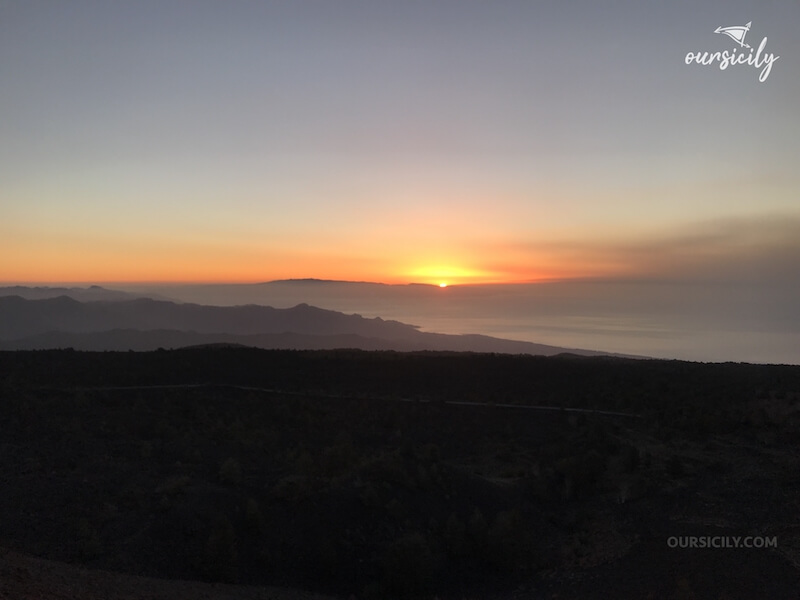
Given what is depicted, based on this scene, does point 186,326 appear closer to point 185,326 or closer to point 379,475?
point 185,326

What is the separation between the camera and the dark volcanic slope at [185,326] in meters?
84.9

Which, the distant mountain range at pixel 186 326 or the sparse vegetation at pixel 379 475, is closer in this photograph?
the sparse vegetation at pixel 379 475

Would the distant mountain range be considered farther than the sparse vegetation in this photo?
Yes

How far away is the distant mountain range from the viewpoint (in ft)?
278

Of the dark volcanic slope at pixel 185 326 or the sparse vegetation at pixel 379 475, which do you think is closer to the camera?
the sparse vegetation at pixel 379 475

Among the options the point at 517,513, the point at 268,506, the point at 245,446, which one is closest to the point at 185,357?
the point at 245,446

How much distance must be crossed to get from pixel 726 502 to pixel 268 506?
27.9 feet

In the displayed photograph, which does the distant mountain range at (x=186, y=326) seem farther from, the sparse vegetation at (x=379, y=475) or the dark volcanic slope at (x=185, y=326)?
the sparse vegetation at (x=379, y=475)

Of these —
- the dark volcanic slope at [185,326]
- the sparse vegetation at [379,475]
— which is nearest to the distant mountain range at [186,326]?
the dark volcanic slope at [185,326]

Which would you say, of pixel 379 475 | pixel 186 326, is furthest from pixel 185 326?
pixel 379 475

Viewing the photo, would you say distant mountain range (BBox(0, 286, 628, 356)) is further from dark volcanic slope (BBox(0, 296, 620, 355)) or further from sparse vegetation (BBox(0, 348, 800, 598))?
sparse vegetation (BBox(0, 348, 800, 598))

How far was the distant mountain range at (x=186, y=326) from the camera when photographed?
84.8 m

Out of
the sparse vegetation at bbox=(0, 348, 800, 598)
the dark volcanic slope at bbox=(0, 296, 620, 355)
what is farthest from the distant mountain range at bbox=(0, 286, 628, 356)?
the sparse vegetation at bbox=(0, 348, 800, 598)

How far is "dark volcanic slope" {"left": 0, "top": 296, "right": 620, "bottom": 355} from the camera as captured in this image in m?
84.9
